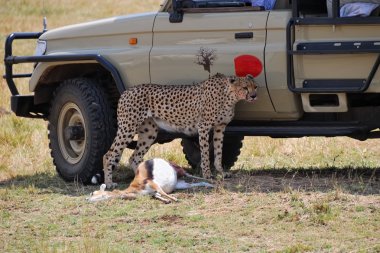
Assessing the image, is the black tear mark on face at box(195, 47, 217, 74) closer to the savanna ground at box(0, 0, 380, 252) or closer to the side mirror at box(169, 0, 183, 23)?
the side mirror at box(169, 0, 183, 23)

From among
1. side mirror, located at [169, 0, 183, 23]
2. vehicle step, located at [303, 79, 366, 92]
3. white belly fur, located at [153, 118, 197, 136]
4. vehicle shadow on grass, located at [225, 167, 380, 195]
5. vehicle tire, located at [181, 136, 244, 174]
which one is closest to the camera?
vehicle step, located at [303, 79, 366, 92]

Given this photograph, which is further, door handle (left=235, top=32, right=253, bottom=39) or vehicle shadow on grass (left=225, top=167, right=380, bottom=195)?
door handle (left=235, top=32, right=253, bottom=39)

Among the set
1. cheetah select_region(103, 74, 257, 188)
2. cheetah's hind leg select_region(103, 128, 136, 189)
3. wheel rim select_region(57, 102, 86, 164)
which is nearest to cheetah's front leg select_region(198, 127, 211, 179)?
cheetah select_region(103, 74, 257, 188)

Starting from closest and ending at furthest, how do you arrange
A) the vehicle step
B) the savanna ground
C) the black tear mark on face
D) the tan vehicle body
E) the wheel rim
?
1. the savanna ground
2. the vehicle step
3. the tan vehicle body
4. the black tear mark on face
5. the wheel rim

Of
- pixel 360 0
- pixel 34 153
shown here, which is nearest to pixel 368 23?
pixel 360 0

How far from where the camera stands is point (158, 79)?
8188 millimetres

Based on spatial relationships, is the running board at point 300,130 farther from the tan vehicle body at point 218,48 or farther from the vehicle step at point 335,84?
the vehicle step at point 335,84

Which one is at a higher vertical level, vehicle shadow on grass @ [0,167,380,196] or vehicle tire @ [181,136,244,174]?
vehicle tire @ [181,136,244,174]

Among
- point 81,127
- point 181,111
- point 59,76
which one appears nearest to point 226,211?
point 181,111

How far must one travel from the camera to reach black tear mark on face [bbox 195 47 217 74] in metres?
7.80

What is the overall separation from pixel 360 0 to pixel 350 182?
4.33ft

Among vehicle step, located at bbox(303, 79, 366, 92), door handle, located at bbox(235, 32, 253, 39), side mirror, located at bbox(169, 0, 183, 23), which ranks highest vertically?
side mirror, located at bbox(169, 0, 183, 23)

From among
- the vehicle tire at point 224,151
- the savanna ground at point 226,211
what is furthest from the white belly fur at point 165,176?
the vehicle tire at point 224,151

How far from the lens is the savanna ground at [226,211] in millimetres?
6102
